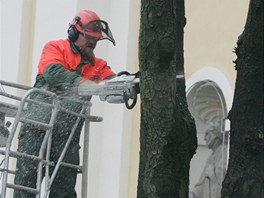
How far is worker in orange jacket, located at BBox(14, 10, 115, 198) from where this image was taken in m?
9.04

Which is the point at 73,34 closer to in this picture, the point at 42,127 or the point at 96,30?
the point at 96,30

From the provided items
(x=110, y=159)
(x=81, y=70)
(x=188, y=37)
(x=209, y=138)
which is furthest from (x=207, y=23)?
(x=81, y=70)

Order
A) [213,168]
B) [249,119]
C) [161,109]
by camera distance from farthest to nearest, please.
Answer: [213,168] → [161,109] → [249,119]

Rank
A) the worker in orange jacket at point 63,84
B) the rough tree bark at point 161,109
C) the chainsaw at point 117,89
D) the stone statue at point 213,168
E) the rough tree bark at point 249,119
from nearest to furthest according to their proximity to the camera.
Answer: the rough tree bark at point 249,119 < the rough tree bark at point 161,109 < the chainsaw at point 117,89 < the worker in orange jacket at point 63,84 < the stone statue at point 213,168

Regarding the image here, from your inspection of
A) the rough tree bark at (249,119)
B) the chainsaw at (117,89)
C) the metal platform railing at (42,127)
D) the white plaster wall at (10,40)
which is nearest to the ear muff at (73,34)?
the metal platform railing at (42,127)

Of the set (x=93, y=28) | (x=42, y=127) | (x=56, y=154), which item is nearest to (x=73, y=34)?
(x=93, y=28)

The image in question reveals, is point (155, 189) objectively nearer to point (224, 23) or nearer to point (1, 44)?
point (224, 23)

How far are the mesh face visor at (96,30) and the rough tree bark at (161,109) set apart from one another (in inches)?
114

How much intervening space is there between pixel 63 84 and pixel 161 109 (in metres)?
2.59

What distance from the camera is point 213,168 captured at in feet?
42.5

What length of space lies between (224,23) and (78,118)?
4276 millimetres

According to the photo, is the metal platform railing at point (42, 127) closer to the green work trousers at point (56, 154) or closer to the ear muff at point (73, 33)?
the green work trousers at point (56, 154)

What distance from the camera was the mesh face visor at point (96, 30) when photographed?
9.39 metres

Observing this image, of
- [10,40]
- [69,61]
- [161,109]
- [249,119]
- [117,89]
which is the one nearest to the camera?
[249,119]
